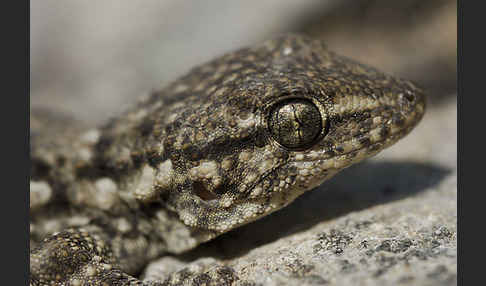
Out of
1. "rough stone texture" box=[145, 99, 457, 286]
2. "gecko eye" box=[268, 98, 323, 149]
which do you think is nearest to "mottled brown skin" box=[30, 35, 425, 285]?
"gecko eye" box=[268, 98, 323, 149]

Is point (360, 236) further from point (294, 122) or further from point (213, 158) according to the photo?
point (213, 158)

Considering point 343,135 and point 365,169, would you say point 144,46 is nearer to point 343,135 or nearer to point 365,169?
point 365,169

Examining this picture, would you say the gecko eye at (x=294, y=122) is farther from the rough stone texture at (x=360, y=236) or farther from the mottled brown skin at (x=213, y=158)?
the rough stone texture at (x=360, y=236)

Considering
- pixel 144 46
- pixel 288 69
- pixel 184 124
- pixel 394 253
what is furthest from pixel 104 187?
pixel 144 46

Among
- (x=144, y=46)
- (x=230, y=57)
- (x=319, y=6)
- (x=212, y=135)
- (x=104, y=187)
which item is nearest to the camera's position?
(x=212, y=135)

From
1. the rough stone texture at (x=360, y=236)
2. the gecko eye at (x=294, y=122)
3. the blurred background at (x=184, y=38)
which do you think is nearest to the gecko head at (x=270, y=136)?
the gecko eye at (x=294, y=122)

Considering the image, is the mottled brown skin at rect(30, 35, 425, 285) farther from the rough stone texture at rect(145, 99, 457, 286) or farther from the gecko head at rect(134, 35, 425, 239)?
the rough stone texture at rect(145, 99, 457, 286)
